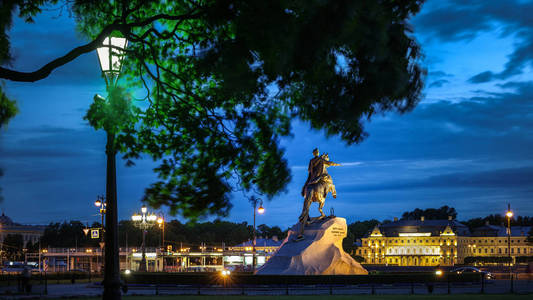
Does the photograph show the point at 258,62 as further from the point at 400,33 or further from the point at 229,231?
the point at 229,231

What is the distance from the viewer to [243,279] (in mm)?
30234

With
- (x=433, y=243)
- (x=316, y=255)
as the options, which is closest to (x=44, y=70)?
(x=316, y=255)

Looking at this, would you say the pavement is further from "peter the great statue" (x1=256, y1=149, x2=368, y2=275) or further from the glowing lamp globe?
the glowing lamp globe

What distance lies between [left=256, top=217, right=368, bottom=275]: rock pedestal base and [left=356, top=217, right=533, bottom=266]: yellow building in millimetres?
135679

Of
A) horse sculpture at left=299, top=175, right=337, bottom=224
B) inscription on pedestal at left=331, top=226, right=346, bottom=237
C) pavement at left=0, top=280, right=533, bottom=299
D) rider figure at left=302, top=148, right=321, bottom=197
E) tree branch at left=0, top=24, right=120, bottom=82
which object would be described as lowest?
pavement at left=0, top=280, right=533, bottom=299

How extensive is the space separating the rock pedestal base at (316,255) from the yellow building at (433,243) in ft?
445

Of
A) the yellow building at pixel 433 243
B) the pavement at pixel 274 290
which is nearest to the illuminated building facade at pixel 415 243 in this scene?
the yellow building at pixel 433 243

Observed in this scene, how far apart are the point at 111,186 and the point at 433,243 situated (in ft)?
544

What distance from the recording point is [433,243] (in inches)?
6550

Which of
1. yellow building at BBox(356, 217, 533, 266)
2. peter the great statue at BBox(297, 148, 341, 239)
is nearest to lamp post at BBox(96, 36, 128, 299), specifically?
peter the great statue at BBox(297, 148, 341, 239)

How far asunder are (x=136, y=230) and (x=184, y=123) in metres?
118

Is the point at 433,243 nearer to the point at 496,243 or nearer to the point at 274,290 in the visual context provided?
the point at 496,243

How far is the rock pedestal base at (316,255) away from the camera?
3030 centimetres

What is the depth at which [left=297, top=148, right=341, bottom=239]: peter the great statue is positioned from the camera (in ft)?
106
